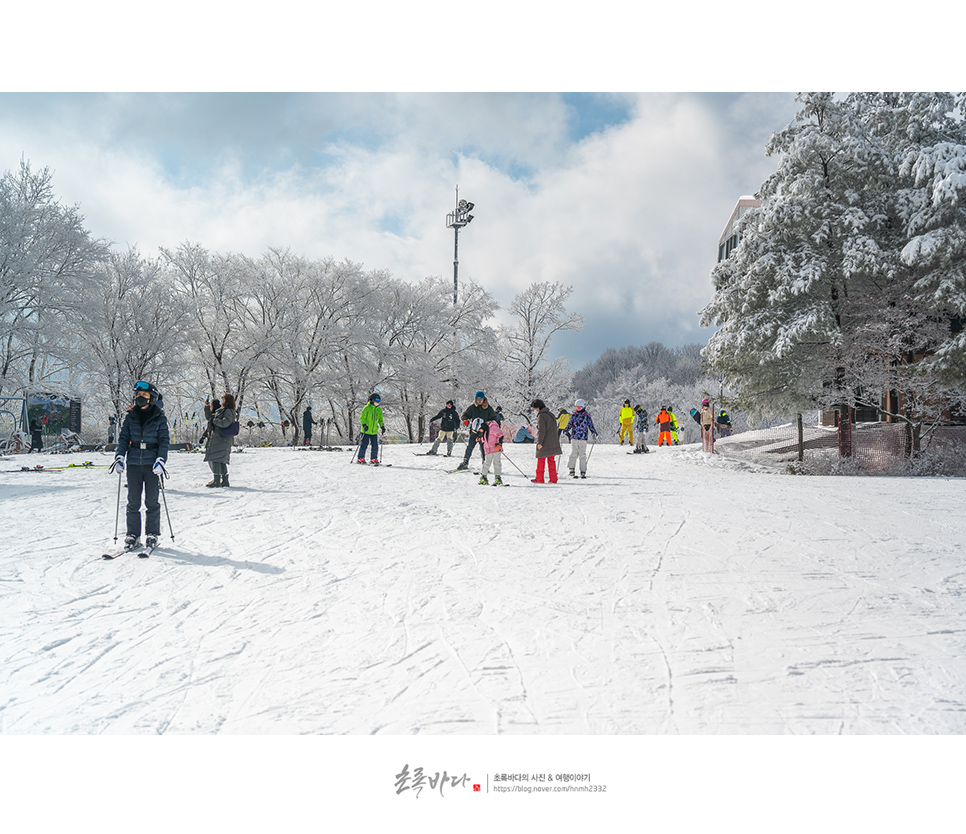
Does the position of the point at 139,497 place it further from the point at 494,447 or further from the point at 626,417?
the point at 626,417

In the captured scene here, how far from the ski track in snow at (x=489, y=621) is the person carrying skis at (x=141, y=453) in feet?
1.42

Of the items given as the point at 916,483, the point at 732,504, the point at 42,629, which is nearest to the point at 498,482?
the point at 732,504

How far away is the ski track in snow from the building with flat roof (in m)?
11.3

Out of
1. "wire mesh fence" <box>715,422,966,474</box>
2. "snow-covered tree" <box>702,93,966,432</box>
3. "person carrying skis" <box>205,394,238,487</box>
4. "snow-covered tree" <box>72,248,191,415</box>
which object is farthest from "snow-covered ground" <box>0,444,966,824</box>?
"snow-covered tree" <box>72,248,191,415</box>

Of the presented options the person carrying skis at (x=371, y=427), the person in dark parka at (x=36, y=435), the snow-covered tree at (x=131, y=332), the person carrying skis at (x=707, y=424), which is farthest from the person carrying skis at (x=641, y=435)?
the snow-covered tree at (x=131, y=332)

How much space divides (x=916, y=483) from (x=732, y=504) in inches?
215

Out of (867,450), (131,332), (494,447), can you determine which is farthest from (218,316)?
(867,450)

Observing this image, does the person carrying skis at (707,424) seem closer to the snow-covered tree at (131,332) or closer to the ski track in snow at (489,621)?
the ski track in snow at (489,621)

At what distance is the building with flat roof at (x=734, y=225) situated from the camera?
56.3 ft

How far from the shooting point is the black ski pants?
6352 mm

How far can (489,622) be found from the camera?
14.5 feet

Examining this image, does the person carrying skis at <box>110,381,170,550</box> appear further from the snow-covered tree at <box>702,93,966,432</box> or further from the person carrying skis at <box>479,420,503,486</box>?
the snow-covered tree at <box>702,93,966,432</box>

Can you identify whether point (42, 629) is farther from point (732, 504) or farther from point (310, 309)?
point (310, 309)

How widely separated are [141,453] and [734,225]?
17.1 m
